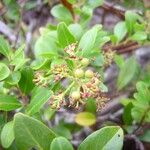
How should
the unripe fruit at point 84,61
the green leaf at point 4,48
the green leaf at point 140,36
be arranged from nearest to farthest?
the unripe fruit at point 84,61, the green leaf at point 4,48, the green leaf at point 140,36

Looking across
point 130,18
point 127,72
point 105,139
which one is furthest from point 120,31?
point 105,139

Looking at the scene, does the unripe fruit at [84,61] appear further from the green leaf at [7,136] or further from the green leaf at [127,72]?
the green leaf at [127,72]

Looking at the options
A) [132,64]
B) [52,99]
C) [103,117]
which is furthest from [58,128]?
[52,99]

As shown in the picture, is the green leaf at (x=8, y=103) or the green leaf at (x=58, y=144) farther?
the green leaf at (x=8, y=103)

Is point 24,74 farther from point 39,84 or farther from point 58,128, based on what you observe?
point 58,128

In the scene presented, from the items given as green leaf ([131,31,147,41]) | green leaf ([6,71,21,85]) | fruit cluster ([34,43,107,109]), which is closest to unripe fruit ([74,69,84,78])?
fruit cluster ([34,43,107,109])

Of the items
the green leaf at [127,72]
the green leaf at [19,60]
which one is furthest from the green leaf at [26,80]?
the green leaf at [127,72]
